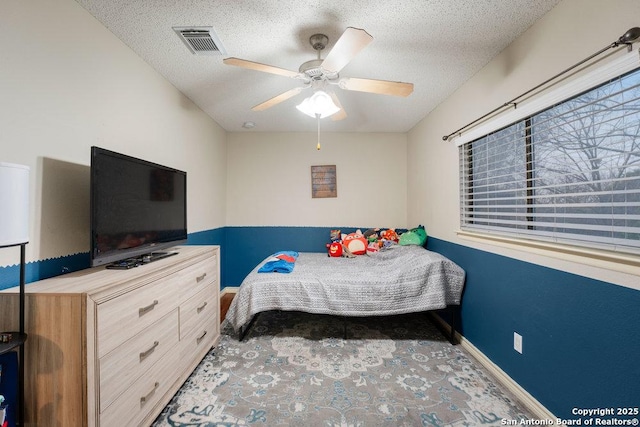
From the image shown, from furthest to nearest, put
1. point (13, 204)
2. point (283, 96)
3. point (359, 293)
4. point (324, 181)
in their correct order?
point (324, 181)
point (359, 293)
point (283, 96)
point (13, 204)

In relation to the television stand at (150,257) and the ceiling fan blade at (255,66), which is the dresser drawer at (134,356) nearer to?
the television stand at (150,257)

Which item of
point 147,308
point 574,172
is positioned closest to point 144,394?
point 147,308

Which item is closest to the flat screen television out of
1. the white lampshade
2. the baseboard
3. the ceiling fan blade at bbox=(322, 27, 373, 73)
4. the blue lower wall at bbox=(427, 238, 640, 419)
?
the white lampshade

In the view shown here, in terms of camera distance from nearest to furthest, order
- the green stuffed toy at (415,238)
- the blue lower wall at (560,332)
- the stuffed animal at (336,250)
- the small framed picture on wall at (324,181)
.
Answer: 1. the blue lower wall at (560,332)
2. the green stuffed toy at (415,238)
3. the stuffed animal at (336,250)
4. the small framed picture on wall at (324,181)

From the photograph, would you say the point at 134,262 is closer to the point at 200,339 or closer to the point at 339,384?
the point at 200,339

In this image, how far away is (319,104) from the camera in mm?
1994

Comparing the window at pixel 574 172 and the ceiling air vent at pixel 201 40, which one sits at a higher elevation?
the ceiling air vent at pixel 201 40

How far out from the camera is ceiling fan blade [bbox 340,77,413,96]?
5.74 feet

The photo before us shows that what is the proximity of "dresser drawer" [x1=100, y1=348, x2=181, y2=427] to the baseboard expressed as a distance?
225cm

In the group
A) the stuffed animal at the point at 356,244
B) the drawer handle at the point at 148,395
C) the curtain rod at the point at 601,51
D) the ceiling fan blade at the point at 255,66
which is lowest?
the drawer handle at the point at 148,395

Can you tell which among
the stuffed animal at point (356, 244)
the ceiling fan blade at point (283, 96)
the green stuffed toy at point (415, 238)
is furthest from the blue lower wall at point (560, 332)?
the ceiling fan blade at point (283, 96)

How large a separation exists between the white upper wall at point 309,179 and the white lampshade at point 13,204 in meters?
3.09

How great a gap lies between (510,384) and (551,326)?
0.59 m

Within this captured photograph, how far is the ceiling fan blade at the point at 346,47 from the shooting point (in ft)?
4.33
